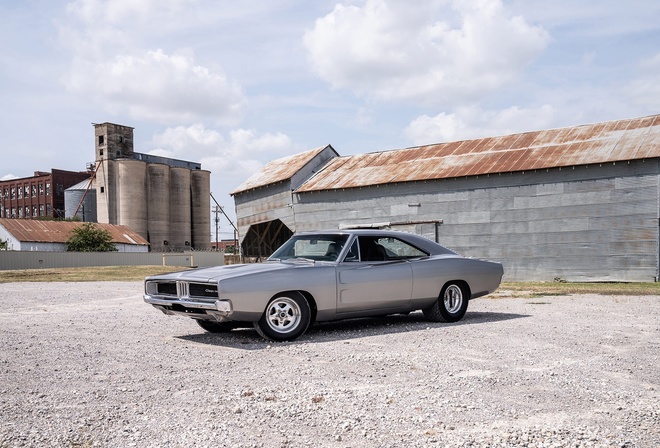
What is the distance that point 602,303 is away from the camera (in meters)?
13.6

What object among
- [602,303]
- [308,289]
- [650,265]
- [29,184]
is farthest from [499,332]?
[29,184]

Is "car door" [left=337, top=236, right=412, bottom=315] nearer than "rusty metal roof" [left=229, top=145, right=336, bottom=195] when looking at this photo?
Yes

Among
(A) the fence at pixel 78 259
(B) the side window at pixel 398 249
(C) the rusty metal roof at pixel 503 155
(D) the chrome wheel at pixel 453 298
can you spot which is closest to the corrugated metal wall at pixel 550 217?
(C) the rusty metal roof at pixel 503 155

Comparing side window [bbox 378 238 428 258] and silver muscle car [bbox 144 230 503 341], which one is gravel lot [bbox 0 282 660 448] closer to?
silver muscle car [bbox 144 230 503 341]

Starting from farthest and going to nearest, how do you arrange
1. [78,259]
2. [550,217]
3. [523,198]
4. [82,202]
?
[82,202] → [78,259] → [523,198] → [550,217]

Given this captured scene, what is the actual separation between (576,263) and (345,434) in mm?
21321

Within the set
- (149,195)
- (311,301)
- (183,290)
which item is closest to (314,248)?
(311,301)

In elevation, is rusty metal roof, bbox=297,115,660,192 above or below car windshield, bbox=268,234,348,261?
above

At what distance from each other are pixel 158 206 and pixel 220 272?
224 feet

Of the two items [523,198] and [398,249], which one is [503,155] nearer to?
[523,198]

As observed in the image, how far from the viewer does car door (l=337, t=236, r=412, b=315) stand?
8711 mm

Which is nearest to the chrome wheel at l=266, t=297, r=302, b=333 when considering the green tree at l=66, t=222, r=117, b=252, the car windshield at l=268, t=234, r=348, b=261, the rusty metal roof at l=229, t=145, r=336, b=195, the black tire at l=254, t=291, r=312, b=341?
the black tire at l=254, t=291, r=312, b=341

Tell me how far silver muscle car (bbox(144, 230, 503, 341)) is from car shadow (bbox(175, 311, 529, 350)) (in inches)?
7.6

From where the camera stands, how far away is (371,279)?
8.95 meters
